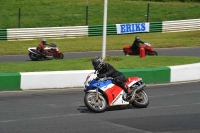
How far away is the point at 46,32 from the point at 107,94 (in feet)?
75.7

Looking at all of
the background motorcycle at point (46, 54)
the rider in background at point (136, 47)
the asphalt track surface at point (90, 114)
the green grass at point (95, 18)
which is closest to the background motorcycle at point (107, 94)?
the asphalt track surface at point (90, 114)

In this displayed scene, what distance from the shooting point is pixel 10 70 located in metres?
18.3

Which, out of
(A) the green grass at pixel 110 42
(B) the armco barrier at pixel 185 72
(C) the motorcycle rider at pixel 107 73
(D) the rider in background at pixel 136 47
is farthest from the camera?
(A) the green grass at pixel 110 42

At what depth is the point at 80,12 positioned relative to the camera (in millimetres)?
44000

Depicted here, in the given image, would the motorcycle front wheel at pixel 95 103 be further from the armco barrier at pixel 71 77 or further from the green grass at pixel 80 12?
the green grass at pixel 80 12

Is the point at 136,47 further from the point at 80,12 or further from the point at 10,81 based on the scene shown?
the point at 80,12

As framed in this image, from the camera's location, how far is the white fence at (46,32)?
114ft

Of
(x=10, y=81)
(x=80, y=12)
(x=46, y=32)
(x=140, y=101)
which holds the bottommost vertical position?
(x=140, y=101)

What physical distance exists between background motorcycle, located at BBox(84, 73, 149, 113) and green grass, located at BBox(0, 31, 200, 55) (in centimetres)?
1781

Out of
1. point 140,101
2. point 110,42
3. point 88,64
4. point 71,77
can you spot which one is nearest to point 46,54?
point 88,64

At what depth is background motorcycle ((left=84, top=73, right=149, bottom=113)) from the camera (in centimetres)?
1289

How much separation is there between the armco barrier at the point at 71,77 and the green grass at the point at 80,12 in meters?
22.7

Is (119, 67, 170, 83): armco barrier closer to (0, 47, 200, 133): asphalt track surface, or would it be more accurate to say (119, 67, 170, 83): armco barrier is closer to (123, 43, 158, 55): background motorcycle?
(0, 47, 200, 133): asphalt track surface

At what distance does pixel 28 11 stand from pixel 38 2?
443 centimetres
